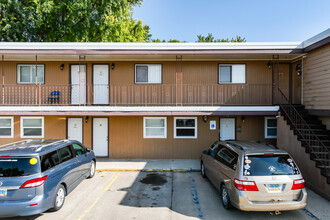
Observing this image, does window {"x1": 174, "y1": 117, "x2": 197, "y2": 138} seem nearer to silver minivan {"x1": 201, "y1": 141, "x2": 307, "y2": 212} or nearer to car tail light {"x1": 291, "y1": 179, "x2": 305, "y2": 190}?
silver minivan {"x1": 201, "y1": 141, "x2": 307, "y2": 212}

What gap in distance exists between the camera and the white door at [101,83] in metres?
11.2

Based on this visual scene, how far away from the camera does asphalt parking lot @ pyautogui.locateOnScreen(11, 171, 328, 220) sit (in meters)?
5.42

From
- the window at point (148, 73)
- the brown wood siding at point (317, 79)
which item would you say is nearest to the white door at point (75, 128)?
the window at point (148, 73)

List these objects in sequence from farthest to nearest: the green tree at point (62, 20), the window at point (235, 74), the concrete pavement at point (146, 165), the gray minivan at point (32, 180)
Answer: the green tree at point (62, 20), the window at point (235, 74), the concrete pavement at point (146, 165), the gray minivan at point (32, 180)

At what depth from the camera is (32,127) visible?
11398 mm

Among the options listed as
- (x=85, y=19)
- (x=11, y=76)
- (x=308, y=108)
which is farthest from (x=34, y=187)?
(x=85, y=19)

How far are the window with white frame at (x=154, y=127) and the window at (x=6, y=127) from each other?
7.59 metres

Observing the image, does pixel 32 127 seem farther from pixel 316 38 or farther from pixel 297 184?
pixel 316 38

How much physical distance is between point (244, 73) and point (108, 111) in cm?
768

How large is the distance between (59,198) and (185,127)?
7116 mm

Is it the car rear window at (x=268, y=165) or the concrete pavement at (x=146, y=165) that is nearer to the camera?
the car rear window at (x=268, y=165)

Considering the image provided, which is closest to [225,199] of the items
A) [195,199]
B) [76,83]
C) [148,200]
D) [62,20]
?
[195,199]

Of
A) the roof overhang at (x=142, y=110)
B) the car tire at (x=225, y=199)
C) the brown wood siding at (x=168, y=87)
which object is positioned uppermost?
the brown wood siding at (x=168, y=87)

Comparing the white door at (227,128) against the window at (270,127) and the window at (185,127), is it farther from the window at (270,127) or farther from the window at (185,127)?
the window at (270,127)
